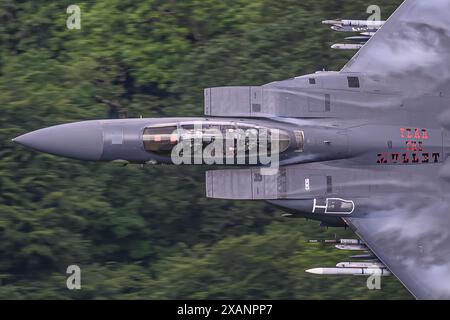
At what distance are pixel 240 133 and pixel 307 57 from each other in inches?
180

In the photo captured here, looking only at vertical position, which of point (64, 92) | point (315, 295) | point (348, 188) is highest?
point (64, 92)

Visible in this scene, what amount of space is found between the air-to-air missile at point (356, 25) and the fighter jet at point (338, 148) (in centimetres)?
90

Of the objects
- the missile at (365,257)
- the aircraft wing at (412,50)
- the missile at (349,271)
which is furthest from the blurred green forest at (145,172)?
the aircraft wing at (412,50)

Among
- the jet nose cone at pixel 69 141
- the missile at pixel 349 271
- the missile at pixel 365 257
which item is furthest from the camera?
the missile at pixel 365 257

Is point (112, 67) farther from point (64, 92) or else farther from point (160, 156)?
point (160, 156)

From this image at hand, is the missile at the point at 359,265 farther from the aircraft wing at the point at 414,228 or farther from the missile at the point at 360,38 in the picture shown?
the missile at the point at 360,38

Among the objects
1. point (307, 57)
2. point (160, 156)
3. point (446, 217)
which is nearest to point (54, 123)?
point (160, 156)

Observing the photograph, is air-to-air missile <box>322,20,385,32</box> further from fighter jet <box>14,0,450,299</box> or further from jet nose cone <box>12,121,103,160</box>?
jet nose cone <box>12,121,103,160</box>

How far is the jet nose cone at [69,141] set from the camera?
26.8 m

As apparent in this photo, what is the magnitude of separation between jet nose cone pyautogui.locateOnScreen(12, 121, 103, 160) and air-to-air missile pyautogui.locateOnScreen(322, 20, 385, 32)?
5608 mm

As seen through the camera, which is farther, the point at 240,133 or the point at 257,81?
the point at 257,81

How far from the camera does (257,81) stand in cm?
3030

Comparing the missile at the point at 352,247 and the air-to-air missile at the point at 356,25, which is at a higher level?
the air-to-air missile at the point at 356,25

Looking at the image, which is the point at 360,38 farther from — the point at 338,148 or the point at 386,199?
the point at 386,199
